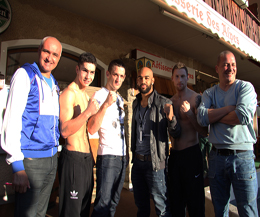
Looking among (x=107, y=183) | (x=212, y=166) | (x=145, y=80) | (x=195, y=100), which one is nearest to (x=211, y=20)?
(x=195, y=100)

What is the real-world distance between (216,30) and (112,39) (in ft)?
8.90

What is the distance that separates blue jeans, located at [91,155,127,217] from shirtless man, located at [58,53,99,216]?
0.34 feet

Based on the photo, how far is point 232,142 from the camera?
182 cm

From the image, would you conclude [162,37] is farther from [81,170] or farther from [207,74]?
[81,170]

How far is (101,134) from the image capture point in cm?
205

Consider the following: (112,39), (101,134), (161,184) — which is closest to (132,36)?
(112,39)

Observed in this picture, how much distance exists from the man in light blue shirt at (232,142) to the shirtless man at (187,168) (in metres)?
0.19

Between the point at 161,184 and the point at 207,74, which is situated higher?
the point at 207,74

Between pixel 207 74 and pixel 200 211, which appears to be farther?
pixel 207 74

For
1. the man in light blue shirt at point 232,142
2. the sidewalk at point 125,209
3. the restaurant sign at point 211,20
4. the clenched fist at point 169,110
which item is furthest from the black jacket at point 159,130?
the sidewalk at point 125,209

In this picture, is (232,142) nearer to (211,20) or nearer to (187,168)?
(187,168)

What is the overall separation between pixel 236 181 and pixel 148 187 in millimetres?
910

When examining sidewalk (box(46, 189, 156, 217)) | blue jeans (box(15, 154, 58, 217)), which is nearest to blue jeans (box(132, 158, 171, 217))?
blue jeans (box(15, 154, 58, 217))

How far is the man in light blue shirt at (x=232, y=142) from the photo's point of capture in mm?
1749
